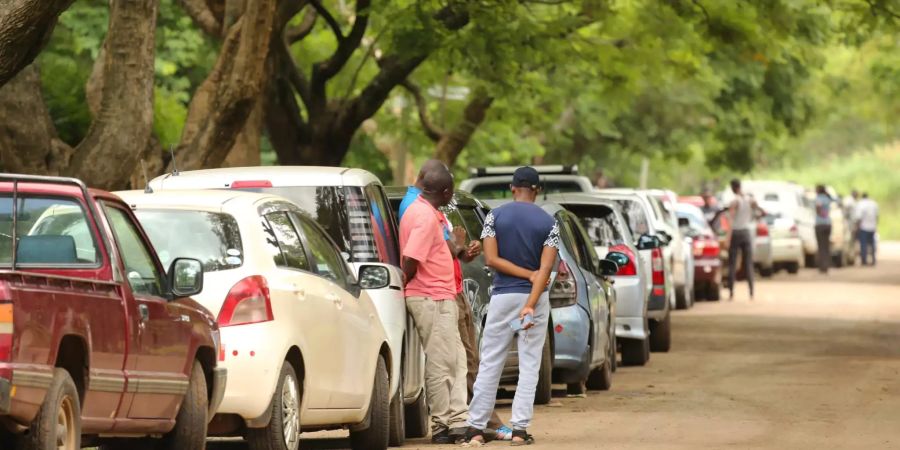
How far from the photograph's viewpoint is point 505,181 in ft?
74.2

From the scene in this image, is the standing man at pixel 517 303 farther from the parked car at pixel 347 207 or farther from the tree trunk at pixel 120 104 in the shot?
the tree trunk at pixel 120 104

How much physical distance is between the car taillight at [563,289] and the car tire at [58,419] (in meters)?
7.98

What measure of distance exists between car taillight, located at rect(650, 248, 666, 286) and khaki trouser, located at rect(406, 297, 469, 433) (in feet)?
31.1

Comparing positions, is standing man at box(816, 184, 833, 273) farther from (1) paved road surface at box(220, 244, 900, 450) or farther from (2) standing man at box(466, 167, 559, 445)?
(2) standing man at box(466, 167, 559, 445)

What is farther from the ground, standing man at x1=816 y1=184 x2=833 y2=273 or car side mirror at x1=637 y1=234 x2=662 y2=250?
standing man at x1=816 y1=184 x2=833 y2=273

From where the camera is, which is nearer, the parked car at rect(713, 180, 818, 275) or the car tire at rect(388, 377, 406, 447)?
the car tire at rect(388, 377, 406, 447)

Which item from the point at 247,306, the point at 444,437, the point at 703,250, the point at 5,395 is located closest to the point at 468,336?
the point at 444,437

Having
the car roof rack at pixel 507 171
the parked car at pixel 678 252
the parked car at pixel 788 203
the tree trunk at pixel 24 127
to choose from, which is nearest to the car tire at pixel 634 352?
the car roof rack at pixel 507 171

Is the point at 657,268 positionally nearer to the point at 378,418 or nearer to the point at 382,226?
the point at 382,226

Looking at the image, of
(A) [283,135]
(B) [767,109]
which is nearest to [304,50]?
(A) [283,135]

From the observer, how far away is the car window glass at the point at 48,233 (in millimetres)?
8336

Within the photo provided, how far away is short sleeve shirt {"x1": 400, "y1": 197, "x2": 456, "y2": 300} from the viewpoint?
489 inches

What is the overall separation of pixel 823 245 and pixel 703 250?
13.0 meters

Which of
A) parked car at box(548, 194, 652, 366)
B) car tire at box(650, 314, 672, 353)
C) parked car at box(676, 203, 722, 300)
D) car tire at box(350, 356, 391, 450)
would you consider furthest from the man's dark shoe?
parked car at box(676, 203, 722, 300)
